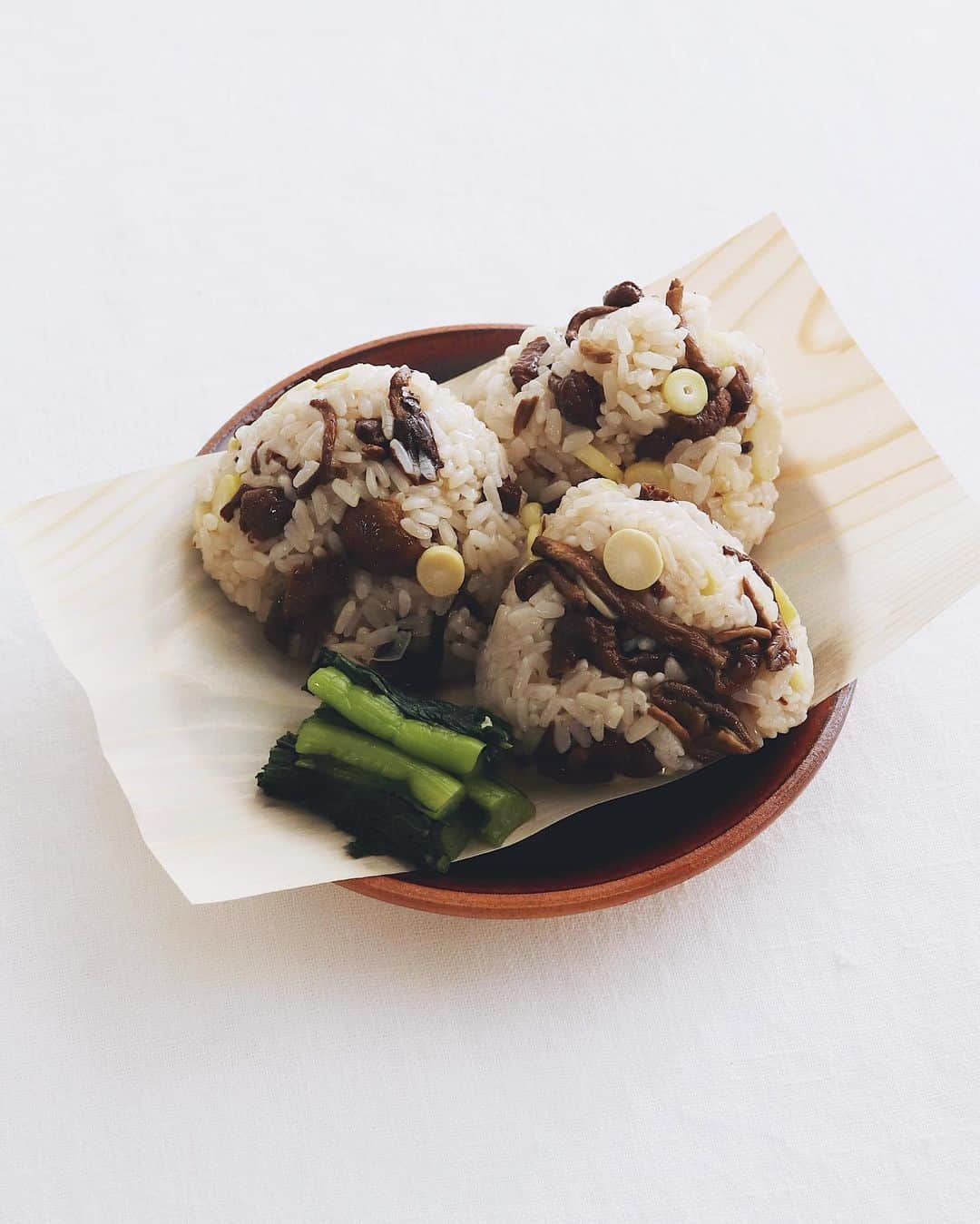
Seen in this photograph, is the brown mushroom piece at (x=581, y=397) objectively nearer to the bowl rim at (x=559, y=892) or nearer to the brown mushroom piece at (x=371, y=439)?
the brown mushroom piece at (x=371, y=439)

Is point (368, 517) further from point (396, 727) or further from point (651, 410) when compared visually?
point (651, 410)

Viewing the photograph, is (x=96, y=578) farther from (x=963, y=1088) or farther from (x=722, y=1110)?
(x=963, y=1088)

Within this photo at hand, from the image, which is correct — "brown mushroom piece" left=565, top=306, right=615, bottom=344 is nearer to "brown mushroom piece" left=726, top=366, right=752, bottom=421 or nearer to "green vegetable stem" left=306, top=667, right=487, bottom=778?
"brown mushroom piece" left=726, top=366, right=752, bottom=421

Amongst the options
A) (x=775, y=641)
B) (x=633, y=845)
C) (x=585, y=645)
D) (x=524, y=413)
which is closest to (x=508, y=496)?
(x=524, y=413)

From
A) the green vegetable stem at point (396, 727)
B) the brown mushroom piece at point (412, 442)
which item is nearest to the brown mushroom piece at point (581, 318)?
the brown mushroom piece at point (412, 442)

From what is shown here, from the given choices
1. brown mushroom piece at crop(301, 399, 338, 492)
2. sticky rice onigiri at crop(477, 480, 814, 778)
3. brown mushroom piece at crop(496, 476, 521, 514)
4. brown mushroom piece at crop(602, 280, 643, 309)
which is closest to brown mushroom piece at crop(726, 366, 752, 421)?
brown mushroom piece at crop(602, 280, 643, 309)

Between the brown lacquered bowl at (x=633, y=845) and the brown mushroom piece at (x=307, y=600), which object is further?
the brown mushroom piece at (x=307, y=600)
